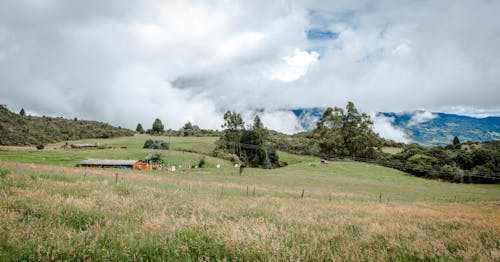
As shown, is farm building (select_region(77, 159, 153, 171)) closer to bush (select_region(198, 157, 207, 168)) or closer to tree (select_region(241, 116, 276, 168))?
bush (select_region(198, 157, 207, 168))

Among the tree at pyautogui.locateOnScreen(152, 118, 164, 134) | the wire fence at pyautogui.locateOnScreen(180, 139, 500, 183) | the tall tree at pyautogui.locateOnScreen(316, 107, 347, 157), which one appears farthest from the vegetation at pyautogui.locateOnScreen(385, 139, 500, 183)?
the tree at pyautogui.locateOnScreen(152, 118, 164, 134)

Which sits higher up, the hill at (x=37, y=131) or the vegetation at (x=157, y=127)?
the vegetation at (x=157, y=127)

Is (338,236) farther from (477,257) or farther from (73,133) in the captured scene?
(73,133)

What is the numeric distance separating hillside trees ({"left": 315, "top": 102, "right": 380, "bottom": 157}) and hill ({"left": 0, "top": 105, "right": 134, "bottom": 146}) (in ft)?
342

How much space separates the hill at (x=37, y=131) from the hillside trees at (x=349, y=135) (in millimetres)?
104355

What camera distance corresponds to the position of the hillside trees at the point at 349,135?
92.5 m

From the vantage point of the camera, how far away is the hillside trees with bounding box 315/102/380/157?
92500 mm

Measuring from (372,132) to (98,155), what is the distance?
89.0 m

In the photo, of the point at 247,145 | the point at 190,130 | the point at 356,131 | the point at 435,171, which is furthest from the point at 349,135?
the point at 190,130

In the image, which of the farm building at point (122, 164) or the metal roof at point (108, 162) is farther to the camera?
the farm building at point (122, 164)

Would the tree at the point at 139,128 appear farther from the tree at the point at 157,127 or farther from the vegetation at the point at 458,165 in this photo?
the vegetation at the point at 458,165

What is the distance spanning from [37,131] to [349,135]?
449 feet

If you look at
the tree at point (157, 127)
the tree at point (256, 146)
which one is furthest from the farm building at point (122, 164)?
the tree at point (157, 127)

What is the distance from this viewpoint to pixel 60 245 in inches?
179
